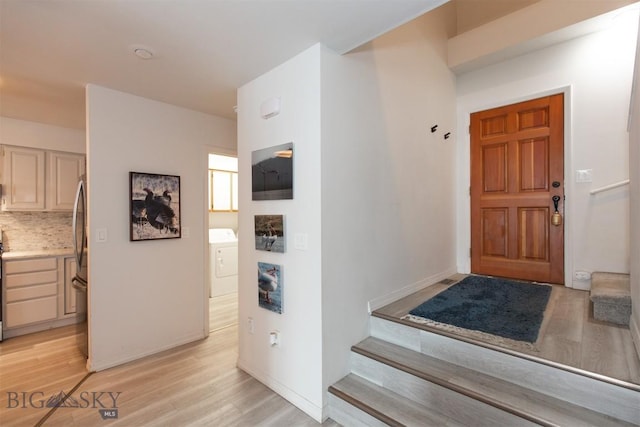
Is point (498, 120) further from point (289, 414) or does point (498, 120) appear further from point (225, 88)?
point (289, 414)

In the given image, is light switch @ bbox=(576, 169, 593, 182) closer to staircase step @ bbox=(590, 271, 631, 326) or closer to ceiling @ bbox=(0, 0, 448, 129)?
staircase step @ bbox=(590, 271, 631, 326)

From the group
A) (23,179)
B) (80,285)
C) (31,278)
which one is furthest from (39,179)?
(80,285)

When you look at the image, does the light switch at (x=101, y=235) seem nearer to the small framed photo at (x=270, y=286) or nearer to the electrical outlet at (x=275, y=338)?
the small framed photo at (x=270, y=286)

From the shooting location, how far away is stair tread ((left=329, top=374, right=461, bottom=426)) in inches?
66.8

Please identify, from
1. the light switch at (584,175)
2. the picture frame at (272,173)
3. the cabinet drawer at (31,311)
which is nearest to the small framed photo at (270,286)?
the picture frame at (272,173)

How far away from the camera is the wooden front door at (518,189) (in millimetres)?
3135

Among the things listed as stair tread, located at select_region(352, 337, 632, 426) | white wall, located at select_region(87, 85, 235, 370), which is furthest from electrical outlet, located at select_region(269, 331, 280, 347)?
white wall, located at select_region(87, 85, 235, 370)

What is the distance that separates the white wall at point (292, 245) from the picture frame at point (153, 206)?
0.96m

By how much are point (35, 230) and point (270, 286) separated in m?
3.63

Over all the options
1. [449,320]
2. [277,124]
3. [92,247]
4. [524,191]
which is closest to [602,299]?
[449,320]

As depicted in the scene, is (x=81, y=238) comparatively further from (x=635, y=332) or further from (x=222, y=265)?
(x=635, y=332)

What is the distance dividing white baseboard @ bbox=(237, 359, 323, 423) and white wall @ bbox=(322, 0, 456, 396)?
0.19 meters

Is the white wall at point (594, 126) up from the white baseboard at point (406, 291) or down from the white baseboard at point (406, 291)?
up

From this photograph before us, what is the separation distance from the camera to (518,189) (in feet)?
11.0
